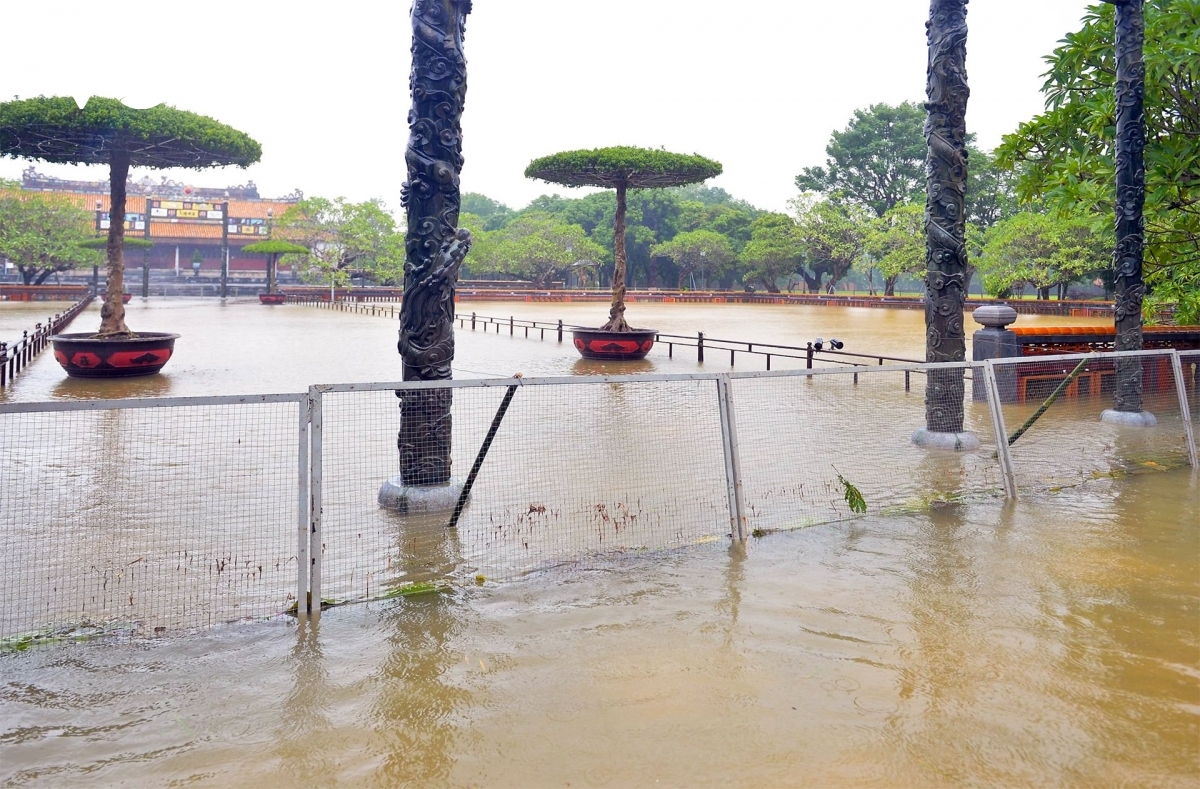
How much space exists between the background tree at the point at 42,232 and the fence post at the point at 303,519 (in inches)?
2156

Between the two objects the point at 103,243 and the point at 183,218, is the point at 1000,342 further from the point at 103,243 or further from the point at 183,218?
the point at 183,218

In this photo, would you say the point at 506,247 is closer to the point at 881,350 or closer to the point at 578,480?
the point at 881,350

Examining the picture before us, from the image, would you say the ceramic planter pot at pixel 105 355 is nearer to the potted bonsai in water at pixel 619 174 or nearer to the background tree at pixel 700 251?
the potted bonsai in water at pixel 619 174

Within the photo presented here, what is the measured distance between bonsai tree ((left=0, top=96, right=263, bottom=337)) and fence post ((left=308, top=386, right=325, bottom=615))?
14.7 meters

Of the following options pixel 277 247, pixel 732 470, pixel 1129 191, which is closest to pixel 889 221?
pixel 277 247

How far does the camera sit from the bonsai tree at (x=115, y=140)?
669 inches

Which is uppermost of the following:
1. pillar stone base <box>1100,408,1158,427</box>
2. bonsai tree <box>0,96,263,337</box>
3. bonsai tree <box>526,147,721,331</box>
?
bonsai tree <box>526,147,721,331</box>

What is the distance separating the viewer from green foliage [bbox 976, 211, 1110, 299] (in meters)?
44.5

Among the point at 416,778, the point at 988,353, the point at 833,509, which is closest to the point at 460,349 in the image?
the point at 988,353

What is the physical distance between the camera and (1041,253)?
46.4 metres

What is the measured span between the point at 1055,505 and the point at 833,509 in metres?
1.84

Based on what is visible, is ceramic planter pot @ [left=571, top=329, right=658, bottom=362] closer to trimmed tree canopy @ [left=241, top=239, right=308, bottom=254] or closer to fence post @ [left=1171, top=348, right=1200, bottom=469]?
fence post @ [left=1171, top=348, right=1200, bottom=469]

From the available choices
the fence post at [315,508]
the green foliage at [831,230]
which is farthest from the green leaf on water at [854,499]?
the green foliage at [831,230]

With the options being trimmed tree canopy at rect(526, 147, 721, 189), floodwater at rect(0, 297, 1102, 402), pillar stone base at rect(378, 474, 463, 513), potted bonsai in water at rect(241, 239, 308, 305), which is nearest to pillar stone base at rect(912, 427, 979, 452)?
pillar stone base at rect(378, 474, 463, 513)
